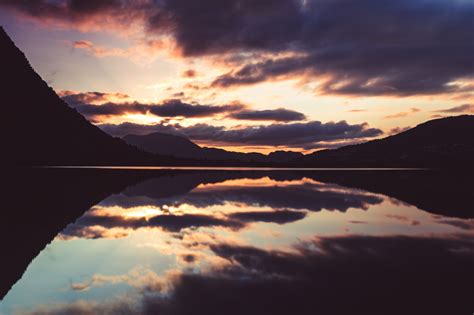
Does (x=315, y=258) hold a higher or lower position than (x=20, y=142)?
lower

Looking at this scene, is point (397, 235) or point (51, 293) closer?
point (51, 293)

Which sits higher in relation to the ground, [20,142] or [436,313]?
[20,142]

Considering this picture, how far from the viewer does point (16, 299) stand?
30.1 feet

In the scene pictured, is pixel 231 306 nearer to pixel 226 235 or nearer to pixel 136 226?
pixel 226 235

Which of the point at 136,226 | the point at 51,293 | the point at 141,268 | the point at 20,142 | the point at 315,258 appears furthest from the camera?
the point at 20,142

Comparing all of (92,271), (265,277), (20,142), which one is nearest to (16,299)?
(92,271)

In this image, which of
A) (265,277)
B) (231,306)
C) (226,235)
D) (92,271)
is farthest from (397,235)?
(92,271)

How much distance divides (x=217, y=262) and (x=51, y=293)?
484 cm

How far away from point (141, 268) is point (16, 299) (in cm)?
344

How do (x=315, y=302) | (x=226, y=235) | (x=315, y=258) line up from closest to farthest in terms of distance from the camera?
1. (x=315, y=302)
2. (x=315, y=258)
3. (x=226, y=235)

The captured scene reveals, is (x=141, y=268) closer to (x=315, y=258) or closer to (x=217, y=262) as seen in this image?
(x=217, y=262)

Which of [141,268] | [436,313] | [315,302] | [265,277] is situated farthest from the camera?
[141,268]

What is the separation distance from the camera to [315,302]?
893 cm

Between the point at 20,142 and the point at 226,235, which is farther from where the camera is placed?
the point at 20,142
